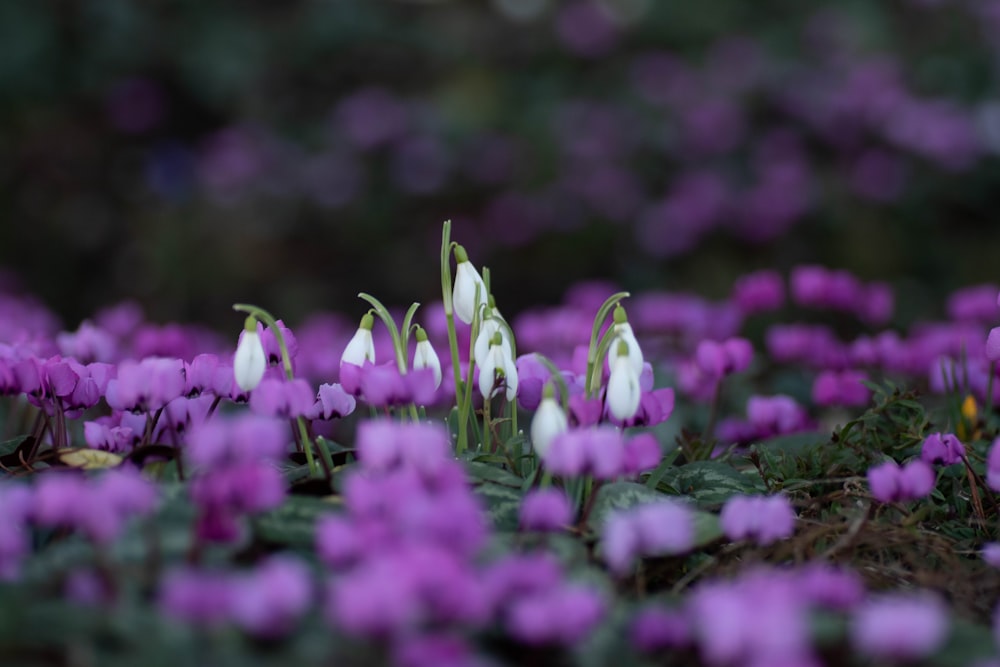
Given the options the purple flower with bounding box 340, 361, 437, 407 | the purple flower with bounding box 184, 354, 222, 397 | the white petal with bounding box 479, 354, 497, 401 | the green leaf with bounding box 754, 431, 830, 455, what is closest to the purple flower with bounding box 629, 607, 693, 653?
the purple flower with bounding box 340, 361, 437, 407

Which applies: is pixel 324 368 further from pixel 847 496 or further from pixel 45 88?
pixel 45 88

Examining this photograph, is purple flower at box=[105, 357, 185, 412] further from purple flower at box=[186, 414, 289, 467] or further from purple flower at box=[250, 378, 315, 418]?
purple flower at box=[186, 414, 289, 467]

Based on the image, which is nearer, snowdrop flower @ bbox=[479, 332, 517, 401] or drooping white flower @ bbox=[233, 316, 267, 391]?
drooping white flower @ bbox=[233, 316, 267, 391]

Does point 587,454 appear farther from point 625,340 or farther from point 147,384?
point 147,384

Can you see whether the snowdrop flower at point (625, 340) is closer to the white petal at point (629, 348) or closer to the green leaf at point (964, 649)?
the white petal at point (629, 348)

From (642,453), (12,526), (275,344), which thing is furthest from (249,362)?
(642,453)

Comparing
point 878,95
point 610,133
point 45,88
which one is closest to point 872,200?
point 878,95
